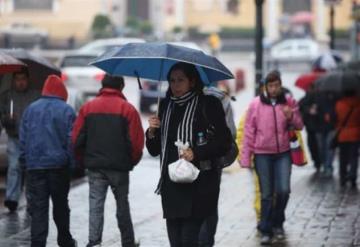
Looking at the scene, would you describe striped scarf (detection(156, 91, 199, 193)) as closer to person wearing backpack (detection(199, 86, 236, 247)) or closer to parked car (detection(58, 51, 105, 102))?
person wearing backpack (detection(199, 86, 236, 247))

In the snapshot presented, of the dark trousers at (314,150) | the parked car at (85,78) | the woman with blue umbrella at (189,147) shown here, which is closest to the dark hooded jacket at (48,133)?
the woman with blue umbrella at (189,147)

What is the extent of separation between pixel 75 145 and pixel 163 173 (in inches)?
85.1

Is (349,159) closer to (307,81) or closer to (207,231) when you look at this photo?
(307,81)

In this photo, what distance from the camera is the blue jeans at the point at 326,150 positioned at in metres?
19.0

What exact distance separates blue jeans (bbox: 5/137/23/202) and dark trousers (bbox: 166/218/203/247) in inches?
224

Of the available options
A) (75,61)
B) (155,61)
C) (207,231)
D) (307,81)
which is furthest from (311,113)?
(75,61)

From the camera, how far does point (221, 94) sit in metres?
10.8

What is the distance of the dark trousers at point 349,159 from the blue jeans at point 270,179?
17.1ft

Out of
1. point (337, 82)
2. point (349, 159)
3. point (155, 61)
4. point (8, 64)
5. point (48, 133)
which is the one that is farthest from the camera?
point (337, 82)

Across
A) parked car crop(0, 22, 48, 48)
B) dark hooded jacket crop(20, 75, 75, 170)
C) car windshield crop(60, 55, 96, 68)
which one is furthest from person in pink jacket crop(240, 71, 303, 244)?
parked car crop(0, 22, 48, 48)

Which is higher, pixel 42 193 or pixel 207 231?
pixel 42 193

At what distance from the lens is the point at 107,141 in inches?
422

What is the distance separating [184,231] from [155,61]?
174 centimetres

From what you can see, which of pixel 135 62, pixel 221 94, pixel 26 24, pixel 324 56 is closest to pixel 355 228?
pixel 221 94
